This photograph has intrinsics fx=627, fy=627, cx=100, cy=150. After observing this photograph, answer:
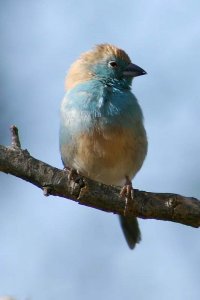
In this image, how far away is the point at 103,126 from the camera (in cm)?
538

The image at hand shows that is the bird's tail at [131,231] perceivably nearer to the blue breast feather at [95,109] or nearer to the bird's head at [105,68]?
the blue breast feather at [95,109]

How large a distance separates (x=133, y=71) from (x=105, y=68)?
0.96 feet

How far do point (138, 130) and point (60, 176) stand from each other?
153 cm

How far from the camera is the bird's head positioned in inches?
240

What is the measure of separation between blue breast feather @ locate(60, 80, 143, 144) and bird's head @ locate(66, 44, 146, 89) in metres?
0.21

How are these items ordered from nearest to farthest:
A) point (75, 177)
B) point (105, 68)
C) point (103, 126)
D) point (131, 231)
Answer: point (75, 177) < point (103, 126) < point (105, 68) < point (131, 231)

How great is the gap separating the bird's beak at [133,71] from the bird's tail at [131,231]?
151 cm

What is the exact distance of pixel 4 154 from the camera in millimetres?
4203

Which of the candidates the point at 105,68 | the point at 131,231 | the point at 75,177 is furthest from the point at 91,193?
the point at 131,231

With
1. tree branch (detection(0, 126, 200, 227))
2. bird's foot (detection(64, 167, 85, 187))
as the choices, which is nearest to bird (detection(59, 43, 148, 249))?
tree branch (detection(0, 126, 200, 227))

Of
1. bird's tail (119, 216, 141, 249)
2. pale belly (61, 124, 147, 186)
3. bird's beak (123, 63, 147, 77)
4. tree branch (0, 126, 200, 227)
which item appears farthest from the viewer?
bird's tail (119, 216, 141, 249)

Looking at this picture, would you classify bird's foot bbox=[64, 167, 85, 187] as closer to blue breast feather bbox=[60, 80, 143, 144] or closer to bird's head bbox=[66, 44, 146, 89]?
blue breast feather bbox=[60, 80, 143, 144]

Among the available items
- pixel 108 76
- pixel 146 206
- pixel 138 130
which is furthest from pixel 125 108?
pixel 146 206

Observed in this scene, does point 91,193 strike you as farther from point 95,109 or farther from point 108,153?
point 95,109
